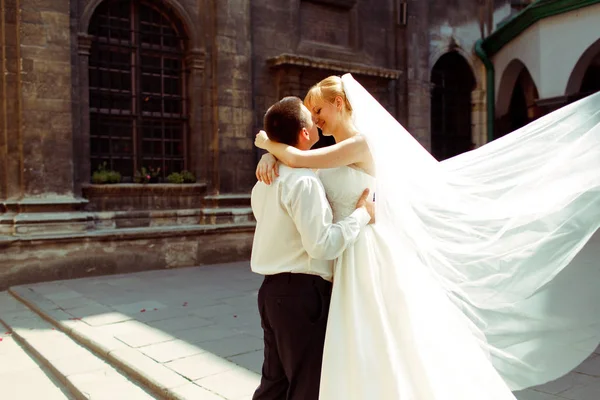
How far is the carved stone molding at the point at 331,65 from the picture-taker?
1162 centimetres

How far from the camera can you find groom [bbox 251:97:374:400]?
106 inches

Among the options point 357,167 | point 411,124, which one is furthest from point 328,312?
point 411,124

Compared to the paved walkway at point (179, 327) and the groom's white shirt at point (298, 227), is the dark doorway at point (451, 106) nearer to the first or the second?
the paved walkway at point (179, 327)

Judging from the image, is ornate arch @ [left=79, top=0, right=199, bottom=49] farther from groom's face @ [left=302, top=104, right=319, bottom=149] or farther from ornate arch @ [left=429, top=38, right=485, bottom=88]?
groom's face @ [left=302, top=104, right=319, bottom=149]

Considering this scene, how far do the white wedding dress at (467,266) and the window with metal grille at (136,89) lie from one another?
Result: 26.5ft

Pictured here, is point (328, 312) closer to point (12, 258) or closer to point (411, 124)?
point (12, 258)

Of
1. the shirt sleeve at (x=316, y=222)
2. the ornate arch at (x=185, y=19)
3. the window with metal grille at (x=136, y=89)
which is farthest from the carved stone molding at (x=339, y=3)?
the shirt sleeve at (x=316, y=222)

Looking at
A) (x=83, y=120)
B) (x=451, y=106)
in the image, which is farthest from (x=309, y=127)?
(x=451, y=106)

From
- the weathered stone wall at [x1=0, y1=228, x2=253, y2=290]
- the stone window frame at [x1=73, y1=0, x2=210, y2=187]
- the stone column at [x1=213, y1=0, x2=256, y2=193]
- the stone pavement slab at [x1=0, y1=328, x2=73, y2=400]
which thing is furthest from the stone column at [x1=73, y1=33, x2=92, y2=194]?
the stone pavement slab at [x1=0, y1=328, x2=73, y2=400]

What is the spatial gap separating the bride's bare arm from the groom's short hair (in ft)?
0.14

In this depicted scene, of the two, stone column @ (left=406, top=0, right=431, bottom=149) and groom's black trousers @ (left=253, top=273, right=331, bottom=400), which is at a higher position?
stone column @ (left=406, top=0, right=431, bottom=149)

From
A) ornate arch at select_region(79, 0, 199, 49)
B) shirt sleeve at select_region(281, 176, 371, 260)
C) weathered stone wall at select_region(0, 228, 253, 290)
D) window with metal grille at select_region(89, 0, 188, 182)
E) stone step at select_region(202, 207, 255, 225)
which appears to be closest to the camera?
shirt sleeve at select_region(281, 176, 371, 260)

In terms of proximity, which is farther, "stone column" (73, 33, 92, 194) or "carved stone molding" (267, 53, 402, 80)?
"carved stone molding" (267, 53, 402, 80)

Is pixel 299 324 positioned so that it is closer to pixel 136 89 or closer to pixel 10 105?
pixel 10 105
